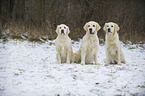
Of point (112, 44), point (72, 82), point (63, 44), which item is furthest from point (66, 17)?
point (72, 82)

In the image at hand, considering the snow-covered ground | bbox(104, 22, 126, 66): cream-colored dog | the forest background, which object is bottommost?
the snow-covered ground

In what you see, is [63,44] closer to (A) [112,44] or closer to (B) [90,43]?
(B) [90,43]

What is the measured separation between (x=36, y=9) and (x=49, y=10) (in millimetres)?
1569

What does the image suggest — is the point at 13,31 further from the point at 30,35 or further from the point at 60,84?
the point at 60,84

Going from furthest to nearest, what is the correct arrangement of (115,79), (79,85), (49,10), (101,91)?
(49,10), (115,79), (79,85), (101,91)

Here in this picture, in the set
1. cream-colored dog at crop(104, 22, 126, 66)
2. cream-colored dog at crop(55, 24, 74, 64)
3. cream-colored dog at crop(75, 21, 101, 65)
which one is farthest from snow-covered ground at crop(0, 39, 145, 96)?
cream-colored dog at crop(55, 24, 74, 64)

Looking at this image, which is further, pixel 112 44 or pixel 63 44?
pixel 63 44

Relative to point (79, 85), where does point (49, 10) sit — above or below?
above

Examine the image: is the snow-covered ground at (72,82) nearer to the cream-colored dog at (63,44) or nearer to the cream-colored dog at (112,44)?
the cream-colored dog at (112,44)

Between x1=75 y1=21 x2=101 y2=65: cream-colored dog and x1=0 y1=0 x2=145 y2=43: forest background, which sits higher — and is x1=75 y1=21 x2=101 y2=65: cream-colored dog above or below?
below

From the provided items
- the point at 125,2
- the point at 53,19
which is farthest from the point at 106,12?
the point at 53,19

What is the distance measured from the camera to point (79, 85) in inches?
133

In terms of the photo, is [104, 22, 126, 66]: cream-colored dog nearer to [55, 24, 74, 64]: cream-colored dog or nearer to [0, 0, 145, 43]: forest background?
[55, 24, 74, 64]: cream-colored dog

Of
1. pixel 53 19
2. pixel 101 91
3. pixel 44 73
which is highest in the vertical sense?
pixel 53 19
